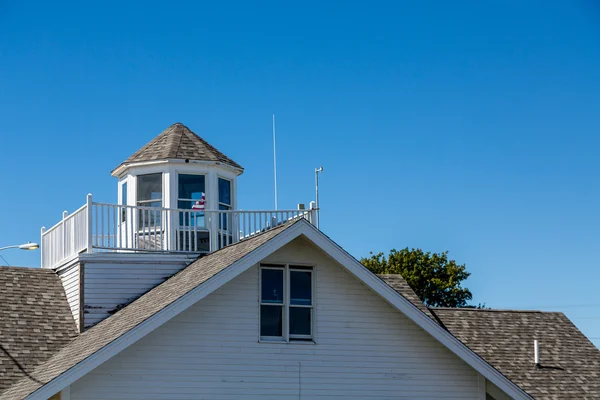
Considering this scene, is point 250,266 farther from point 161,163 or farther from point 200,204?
point 161,163

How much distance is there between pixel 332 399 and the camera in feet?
84.6

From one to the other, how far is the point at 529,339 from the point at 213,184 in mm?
9019

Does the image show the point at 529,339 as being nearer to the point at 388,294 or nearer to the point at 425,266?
the point at 388,294

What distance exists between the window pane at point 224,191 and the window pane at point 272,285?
6094 millimetres

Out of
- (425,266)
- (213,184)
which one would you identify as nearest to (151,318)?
(213,184)

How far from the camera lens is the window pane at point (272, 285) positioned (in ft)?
85.1

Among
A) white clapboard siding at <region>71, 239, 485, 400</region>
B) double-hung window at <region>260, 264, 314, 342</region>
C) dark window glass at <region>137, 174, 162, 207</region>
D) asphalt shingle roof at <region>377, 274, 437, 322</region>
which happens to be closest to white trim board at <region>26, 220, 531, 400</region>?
white clapboard siding at <region>71, 239, 485, 400</region>

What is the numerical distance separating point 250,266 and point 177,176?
7050 millimetres

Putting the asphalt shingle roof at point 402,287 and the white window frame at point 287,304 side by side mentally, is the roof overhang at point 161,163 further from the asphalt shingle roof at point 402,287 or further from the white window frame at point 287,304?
the white window frame at point 287,304

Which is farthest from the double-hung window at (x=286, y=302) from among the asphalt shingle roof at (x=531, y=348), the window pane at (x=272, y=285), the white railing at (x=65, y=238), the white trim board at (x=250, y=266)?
the asphalt shingle roof at (x=531, y=348)

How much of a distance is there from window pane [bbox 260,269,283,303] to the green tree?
33.2 m

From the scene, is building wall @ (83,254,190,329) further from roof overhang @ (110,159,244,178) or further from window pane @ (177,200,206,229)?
roof overhang @ (110,159,244,178)

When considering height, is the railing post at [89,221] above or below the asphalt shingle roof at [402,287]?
above

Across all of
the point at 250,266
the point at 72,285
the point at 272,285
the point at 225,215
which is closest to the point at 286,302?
the point at 272,285
